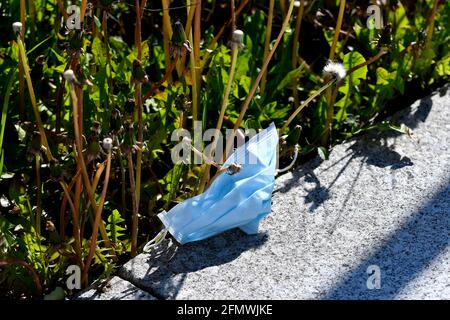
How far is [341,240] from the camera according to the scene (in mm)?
2205

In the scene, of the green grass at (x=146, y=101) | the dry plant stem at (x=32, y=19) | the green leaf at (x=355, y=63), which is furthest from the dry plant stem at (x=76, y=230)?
the green leaf at (x=355, y=63)

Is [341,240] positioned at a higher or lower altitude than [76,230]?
lower

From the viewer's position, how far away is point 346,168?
8.02ft

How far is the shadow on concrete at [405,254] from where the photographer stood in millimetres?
2045

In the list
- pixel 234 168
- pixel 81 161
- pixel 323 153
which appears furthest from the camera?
pixel 323 153

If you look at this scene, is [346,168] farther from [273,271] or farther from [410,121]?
[273,271]

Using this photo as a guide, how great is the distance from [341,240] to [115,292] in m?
0.52

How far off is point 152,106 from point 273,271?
2.04 ft

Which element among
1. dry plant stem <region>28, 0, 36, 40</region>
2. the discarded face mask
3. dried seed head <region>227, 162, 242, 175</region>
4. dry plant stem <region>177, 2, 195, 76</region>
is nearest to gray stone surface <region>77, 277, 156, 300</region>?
the discarded face mask

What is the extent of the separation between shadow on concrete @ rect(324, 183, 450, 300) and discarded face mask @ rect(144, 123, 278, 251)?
10.6 inches

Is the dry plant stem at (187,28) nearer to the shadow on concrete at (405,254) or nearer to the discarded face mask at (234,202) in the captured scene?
the discarded face mask at (234,202)

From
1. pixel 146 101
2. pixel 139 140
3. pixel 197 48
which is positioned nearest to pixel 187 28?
pixel 197 48

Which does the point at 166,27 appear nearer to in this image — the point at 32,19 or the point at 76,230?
the point at 32,19
